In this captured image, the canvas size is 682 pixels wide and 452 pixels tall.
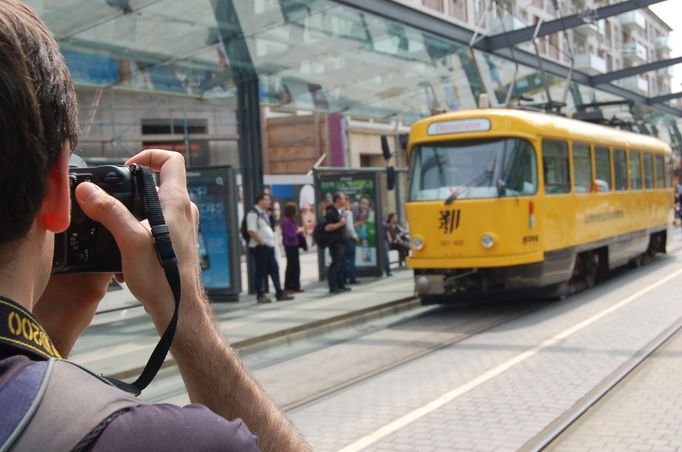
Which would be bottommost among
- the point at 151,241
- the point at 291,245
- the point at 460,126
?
the point at 291,245

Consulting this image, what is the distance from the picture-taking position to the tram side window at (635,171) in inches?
641

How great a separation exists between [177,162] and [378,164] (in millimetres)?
35918

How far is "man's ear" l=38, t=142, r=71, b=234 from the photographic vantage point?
108cm

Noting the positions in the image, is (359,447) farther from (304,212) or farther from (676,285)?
(304,212)

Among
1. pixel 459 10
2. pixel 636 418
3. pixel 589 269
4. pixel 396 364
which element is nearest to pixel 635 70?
pixel 459 10

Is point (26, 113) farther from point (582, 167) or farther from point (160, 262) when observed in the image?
point (582, 167)

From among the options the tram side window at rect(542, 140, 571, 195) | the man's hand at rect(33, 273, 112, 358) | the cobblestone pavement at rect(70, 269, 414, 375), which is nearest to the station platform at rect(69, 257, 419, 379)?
the cobblestone pavement at rect(70, 269, 414, 375)

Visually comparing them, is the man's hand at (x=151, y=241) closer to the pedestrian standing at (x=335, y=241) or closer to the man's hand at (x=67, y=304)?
the man's hand at (x=67, y=304)

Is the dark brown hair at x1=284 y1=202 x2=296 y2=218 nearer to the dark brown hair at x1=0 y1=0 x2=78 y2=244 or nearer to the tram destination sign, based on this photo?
the tram destination sign

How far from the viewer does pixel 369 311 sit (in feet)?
39.3

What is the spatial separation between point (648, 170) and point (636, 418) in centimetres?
1299

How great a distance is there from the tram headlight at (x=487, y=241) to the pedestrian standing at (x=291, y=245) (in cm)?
395

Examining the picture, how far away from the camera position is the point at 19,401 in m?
0.89

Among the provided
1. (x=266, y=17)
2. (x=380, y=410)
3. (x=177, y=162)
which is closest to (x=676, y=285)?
(x=266, y=17)
